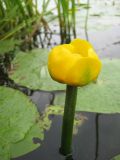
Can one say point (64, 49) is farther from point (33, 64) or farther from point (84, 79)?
point (33, 64)

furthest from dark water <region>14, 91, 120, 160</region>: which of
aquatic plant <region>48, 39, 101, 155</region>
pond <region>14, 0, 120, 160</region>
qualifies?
aquatic plant <region>48, 39, 101, 155</region>

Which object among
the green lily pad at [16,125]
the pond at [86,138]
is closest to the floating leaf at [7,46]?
the pond at [86,138]

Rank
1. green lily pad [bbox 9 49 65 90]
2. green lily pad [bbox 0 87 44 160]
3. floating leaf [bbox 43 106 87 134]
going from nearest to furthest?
1. green lily pad [bbox 0 87 44 160]
2. floating leaf [bbox 43 106 87 134]
3. green lily pad [bbox 9 49 65 90]

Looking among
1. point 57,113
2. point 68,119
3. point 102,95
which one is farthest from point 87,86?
point 68,119

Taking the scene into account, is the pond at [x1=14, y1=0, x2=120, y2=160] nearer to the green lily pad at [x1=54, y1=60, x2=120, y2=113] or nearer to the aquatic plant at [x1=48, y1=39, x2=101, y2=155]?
the green lily pad at [x1=54, y1=60, x2=120, y2=113]

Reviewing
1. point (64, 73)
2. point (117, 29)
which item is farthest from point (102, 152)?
point (117, 29)

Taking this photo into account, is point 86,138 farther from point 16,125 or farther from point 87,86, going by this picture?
point 87,86
